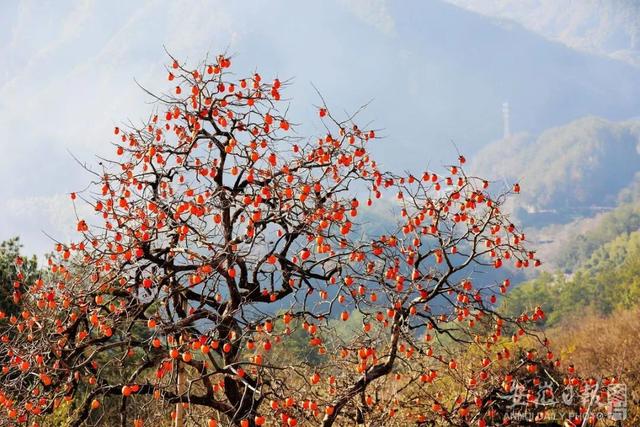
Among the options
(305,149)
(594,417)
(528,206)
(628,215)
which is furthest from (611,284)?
(528,206)

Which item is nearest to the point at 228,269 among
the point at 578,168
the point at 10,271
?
the point at 10,271

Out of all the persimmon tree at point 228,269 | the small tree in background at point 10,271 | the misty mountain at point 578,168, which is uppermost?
the misty mountain at point 578,168

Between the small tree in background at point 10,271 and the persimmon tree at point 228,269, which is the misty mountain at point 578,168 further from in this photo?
the persimmon tree at point 228,269

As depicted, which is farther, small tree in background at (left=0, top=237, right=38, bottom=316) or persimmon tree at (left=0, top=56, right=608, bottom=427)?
small tree in background at (left=0, top=237, right=38, bottom=316)

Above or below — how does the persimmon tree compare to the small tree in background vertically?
below

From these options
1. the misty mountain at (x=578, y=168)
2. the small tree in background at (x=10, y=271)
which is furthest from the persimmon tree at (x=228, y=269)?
the misty mountain at (x=578, y=168)

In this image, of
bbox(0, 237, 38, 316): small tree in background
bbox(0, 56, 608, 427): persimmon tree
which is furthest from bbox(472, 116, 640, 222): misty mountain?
bbox(0, 56, 608, 427): persimmon tree

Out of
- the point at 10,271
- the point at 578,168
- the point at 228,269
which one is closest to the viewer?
the point at 228,269

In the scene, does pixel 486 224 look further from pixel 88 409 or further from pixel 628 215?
pixel 628 215

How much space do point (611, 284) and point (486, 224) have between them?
46.6m

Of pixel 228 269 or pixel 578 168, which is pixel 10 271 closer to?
pixel 228 269

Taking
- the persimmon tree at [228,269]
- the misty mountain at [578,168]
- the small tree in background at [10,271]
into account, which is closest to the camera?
the persimmon tree at [228,269]

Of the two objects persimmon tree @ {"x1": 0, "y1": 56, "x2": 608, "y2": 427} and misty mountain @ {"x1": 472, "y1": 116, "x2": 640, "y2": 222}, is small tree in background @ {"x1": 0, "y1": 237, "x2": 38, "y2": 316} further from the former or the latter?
misty mountain @ {"x1": 472, "y1": 116, "x2": 640, "y2": 222}

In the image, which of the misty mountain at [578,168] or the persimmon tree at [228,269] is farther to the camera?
the misty mountain at [578,168]
